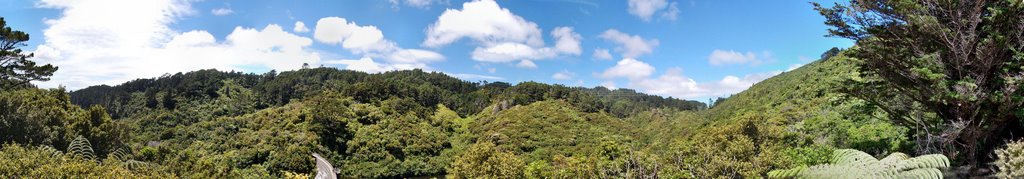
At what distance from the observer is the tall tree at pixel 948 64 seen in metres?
11.3

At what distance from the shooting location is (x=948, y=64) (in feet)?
39.1

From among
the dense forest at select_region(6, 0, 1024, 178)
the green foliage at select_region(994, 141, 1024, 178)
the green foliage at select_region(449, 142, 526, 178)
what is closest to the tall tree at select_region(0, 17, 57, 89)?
the dense forest at select_region(6, 0, 1024, 178)

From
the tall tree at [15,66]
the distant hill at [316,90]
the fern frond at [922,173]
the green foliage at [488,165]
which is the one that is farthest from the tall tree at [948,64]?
the distant hill at [316,90]

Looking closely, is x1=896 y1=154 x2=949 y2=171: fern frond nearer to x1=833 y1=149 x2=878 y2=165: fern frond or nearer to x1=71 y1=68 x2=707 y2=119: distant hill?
x1=833 y1=149 x2=878 y2=165: fern frond

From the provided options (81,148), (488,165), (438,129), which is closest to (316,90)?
(438,129)

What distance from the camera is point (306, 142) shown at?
2564 inches

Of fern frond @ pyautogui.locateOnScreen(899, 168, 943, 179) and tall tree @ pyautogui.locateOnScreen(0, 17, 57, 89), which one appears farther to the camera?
tall tree @ pyautogui.locateOnScreen(0, 17, 57, 89)

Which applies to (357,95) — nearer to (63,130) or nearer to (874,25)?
(63,130)

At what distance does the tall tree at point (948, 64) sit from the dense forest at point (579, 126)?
1.5 inches

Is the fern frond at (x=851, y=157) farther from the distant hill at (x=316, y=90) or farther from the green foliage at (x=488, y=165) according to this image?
the distant hill at (x=316, y=90)

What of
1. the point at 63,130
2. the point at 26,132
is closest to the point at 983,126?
the point at 26,132

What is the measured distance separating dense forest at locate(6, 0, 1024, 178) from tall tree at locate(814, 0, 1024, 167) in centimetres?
4

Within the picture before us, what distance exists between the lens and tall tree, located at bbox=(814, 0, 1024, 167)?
11.3m

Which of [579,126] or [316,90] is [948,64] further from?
[316,90]
